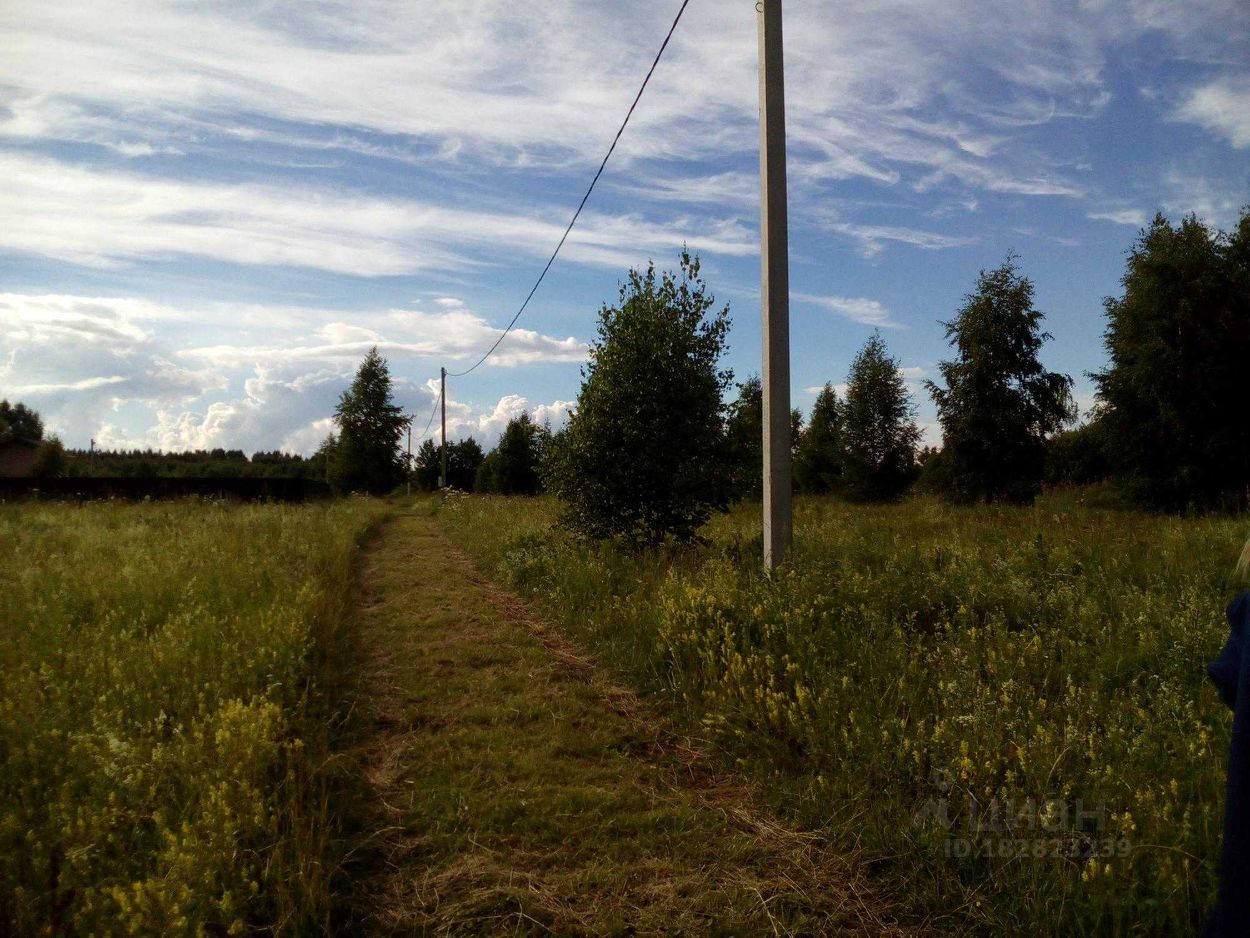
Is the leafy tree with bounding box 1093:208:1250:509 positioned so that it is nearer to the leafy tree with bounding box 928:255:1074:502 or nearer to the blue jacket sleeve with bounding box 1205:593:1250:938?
the leafy tree with bounding box 928:255:1074:502

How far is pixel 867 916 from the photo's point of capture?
2.79 m

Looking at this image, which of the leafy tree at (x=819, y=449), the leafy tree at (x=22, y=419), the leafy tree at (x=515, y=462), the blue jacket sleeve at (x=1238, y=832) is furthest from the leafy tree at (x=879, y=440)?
the leafy tree at (x=22, y=419)

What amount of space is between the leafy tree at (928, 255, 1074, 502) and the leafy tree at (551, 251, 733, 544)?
16716 mm

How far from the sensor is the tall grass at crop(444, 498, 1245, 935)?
8.94ft

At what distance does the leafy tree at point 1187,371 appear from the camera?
1795 cm

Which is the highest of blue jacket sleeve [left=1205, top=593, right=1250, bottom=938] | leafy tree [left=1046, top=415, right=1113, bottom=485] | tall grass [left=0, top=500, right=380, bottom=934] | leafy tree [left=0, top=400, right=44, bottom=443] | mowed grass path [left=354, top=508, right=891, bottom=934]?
leafy tree [left=0, top=400, right=44, bottom=443]

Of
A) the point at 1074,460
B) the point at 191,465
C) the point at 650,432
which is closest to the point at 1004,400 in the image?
the point at 1074,460

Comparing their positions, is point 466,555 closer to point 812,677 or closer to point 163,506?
point 812,677

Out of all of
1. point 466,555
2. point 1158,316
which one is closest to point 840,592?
point 466,555

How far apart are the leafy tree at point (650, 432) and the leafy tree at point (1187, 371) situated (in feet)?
47.9

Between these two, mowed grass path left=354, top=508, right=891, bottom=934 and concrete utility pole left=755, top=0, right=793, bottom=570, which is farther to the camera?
concrete utility pole left=755, top=0, right=793, bottom=570

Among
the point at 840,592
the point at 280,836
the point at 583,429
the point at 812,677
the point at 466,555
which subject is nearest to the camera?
the point at 280,836

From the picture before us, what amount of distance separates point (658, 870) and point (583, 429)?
7876 millimetres

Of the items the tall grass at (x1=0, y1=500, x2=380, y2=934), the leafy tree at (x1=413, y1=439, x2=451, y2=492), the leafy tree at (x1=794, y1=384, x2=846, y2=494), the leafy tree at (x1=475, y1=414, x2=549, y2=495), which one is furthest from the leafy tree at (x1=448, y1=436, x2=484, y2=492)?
the tall grass at (x1=0, y1=500, x2=380, y2=934)
